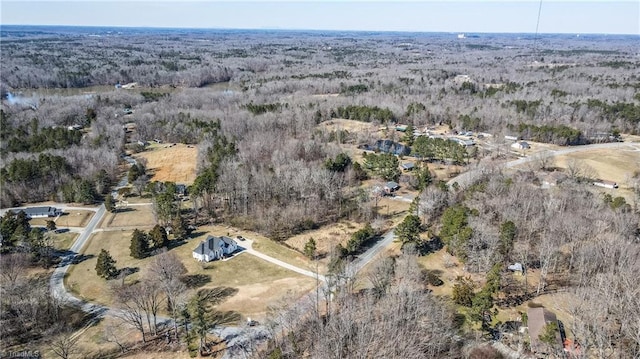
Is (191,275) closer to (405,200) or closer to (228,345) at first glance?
(228,345)

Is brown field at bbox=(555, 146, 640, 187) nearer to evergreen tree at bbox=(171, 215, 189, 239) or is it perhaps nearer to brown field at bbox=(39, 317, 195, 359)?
evergreen tree at bbox=(171, 215, 189, 239)

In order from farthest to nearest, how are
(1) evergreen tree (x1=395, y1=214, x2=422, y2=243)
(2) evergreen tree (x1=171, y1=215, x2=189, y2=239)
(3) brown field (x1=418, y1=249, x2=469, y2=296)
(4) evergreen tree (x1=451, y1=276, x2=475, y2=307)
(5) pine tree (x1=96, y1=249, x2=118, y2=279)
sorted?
(2) evergreen tree (x1=171, y1=215, x2=189, y2=239) < (1) evergreen tree (x1=395, y1=214, x2=422, y2=243) < (5) pine tree (x1=96, y1=249, x2=118, y2=279) < (3) brown field (x1=418, y1=249, x2=469, y2=296) < (4) evergreen tree (x1=451, y1=276, x2=475, y2=307)

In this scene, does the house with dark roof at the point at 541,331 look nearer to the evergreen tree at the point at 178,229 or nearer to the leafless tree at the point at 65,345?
the leafless tree at the point at 65,345

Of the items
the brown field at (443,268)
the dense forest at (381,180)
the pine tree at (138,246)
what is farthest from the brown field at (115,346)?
the brown field at (443,268)

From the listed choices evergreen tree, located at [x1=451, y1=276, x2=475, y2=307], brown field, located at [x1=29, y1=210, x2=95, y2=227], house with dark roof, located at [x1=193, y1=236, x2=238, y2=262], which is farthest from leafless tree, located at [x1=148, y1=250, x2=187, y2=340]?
evergreen tree, located at [x1=451, y1=276, x2=475, y2=307]

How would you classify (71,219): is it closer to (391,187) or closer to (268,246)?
(268,246)
